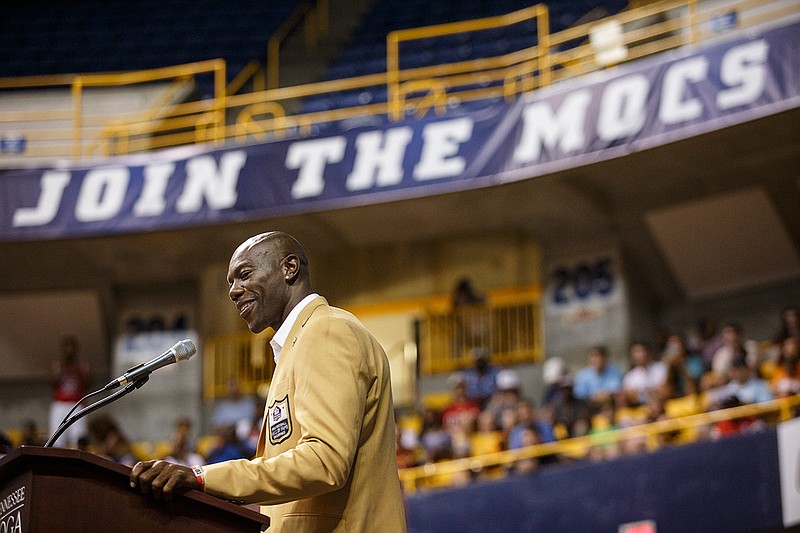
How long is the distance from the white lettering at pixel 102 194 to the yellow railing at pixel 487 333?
3660mm

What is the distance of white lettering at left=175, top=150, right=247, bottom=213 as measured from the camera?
13.5 metres

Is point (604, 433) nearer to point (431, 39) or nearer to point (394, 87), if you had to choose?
point (394, 87)

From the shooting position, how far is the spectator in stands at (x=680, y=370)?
1095cm

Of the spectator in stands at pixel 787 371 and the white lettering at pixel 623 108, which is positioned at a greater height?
the white lettering at pixel 623 108

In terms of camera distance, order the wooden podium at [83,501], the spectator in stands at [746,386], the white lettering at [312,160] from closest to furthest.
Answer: the wooden podium at [83,501]
the spectator in stands at [746,386]
the white lettering at [312,160]

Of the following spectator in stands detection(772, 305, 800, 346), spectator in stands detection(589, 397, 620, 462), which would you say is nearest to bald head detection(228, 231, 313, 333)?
spectator in stands detection(589, 397, 620, 462)

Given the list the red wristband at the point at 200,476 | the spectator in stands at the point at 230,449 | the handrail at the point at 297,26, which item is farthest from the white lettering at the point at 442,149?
the red wristband at the point at 200,476

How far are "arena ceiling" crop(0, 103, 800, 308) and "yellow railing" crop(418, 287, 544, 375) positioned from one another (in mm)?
809

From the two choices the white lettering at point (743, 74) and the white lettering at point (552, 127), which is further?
the white lettering at point (552, 127)

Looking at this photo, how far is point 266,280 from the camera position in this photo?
10.7ft

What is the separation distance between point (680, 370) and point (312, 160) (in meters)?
4.31

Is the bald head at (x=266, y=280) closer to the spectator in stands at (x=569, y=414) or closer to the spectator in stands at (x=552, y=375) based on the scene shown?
the spectator in stands at (x=569, y=414)

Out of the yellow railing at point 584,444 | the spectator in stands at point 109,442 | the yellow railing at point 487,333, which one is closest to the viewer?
the yellow railing at point 584,444

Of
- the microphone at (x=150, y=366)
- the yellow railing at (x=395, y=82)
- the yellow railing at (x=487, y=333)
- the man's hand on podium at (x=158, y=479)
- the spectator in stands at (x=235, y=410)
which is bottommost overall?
the man's hand on podium at (x=158, y=479)
